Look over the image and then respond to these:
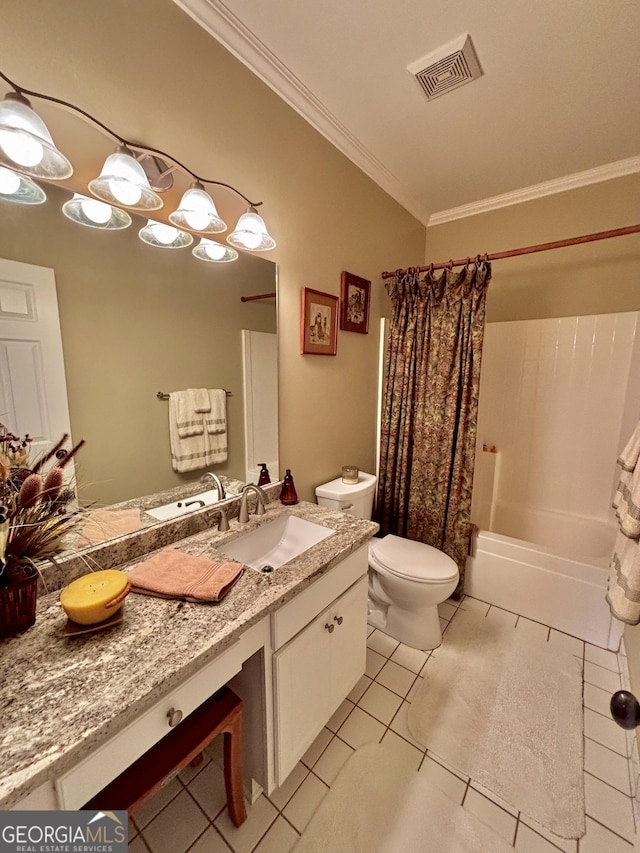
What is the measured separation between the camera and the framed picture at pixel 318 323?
170 centimetres

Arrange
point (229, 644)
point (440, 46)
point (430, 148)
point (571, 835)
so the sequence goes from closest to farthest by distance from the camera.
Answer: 1. point (229, 644)
2. point (571, 835)
3. point (440, 46)
4. point (430, 148)

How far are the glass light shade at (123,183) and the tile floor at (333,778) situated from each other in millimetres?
1896

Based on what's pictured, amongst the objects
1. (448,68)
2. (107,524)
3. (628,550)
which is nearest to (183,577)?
(107,524)

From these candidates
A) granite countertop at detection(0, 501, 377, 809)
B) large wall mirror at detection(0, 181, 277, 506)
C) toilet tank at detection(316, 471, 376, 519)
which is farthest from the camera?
toilet tank at detection(316, 471, 376, 519)

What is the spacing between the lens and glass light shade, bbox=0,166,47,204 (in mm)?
844

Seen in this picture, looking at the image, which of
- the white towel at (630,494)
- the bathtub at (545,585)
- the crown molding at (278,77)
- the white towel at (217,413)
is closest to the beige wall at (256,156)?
the crown molding at (278,77)

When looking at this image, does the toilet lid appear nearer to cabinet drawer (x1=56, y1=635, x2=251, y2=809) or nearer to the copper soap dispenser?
the copper soap dispenser

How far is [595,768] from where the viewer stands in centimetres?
123

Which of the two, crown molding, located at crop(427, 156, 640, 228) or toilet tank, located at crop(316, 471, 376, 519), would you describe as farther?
crown molding, located at crop(427, 156, 640, 228)

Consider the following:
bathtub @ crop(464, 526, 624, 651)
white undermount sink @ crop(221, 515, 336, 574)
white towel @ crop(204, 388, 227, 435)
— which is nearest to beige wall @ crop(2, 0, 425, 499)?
white towel @ crop(204, 388, 227, 435)

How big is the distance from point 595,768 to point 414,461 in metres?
1.43

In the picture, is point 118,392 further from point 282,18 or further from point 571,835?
point 571,835

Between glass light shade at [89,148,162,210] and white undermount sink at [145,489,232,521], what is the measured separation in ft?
3.20

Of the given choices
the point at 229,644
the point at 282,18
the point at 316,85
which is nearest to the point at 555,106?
the point at 316,85
